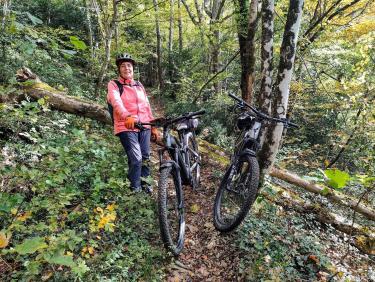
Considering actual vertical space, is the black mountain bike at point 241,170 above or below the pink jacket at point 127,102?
below

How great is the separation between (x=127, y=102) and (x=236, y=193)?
8.03ft

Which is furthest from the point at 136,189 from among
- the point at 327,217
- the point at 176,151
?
the point at 327,217

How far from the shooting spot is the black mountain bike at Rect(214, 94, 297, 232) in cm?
438

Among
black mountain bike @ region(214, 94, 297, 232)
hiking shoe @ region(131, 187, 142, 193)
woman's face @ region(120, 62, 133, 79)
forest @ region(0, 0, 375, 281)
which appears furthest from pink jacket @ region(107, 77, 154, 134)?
black mountain bike @ region(214, 94, 297, 232)

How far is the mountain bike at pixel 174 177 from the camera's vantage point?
3961 mm

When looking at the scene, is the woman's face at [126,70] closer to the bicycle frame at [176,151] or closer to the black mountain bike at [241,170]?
the bicycle frame at [176,151]

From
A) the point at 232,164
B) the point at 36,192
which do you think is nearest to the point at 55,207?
the point at 36,192

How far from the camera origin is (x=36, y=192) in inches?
166

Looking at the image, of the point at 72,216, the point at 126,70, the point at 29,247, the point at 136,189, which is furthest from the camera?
the point at 126,70

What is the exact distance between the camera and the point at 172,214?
4.96 metres

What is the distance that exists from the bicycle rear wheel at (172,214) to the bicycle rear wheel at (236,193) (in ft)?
2.22

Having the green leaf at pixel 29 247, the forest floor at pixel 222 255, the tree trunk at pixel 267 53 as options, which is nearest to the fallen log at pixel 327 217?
the forest floor at pixel 222 255

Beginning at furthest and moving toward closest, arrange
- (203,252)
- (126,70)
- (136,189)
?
1. (126,70)
2. (136,189)
3. (203,252)

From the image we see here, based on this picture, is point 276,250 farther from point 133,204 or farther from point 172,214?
point 133,204
